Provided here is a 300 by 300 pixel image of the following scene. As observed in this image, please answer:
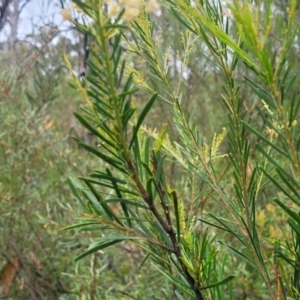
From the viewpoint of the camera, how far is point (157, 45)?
534 mm

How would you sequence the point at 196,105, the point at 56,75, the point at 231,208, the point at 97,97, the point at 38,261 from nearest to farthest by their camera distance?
the point at 97,97, the point at 231,208, the point at 38,261, the point at 56,75, the point at 196,105

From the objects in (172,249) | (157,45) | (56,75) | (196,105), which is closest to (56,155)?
(56,75)

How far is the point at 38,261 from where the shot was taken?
1.36m

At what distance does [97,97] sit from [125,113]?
0.08ft

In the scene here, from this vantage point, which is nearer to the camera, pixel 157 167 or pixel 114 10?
pixel 114 10

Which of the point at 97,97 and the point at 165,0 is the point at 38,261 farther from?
the point at 97,97

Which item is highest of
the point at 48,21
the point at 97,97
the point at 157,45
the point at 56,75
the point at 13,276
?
the point at 48,21

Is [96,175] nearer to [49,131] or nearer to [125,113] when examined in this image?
[125,113]

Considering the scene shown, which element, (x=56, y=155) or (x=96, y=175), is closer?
(x=96, y=175)

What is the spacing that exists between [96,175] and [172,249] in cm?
10

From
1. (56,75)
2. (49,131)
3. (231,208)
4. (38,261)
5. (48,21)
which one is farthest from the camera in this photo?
(56,75)

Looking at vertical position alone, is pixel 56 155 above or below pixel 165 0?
below

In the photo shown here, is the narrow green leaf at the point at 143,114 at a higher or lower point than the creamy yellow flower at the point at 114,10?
lower

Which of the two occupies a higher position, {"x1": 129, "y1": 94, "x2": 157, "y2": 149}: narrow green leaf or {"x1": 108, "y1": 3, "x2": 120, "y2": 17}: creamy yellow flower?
{"x1": 108, "y1": 3, "x2": 120, "y2": 17}: creamy yellow flower
